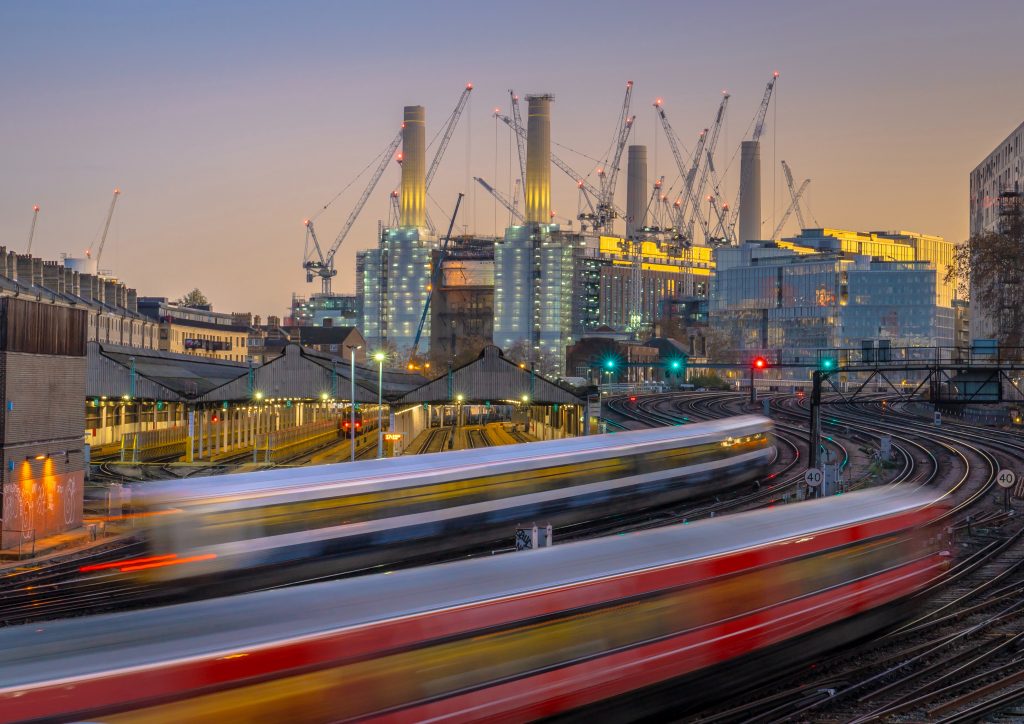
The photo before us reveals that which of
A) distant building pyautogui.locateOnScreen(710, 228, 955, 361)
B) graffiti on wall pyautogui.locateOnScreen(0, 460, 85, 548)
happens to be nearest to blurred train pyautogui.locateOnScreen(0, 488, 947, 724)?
graffiti on wall pyautogui.locateOnScreen(0, 460, 85, 548)

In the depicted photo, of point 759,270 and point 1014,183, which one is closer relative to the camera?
point 1014,183

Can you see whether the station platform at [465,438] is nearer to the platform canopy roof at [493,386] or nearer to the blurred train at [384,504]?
the platform canopy roof at [493,386]

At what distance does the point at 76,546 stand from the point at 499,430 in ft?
195

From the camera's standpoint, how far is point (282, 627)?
9.44 m

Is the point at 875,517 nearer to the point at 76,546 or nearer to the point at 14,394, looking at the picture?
the point at 76,546

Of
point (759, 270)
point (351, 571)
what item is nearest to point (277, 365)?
point (351, 571)

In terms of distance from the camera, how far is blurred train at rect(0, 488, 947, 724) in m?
8.61

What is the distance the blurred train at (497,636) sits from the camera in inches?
339

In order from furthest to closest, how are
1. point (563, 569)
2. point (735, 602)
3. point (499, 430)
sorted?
point (499, 430), point (735, 602), point (563, 569)

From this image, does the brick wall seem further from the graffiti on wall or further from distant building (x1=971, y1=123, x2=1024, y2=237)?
distant building (x1=971, y1=123, x2=1024, y2=237)

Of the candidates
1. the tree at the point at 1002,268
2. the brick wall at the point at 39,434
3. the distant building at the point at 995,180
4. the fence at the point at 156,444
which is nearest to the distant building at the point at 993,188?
the distant building at the point at 995,180

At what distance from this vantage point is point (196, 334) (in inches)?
4685

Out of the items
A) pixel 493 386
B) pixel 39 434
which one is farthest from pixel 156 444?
pixel 39 434

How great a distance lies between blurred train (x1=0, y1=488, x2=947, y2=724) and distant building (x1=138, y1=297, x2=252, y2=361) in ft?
292
